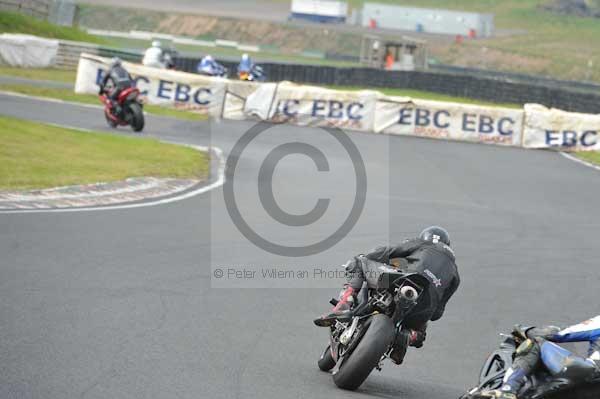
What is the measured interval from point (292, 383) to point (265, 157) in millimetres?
14802

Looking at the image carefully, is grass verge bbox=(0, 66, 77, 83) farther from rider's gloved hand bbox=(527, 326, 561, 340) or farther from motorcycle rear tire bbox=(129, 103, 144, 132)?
rider's gloved hand bbox=(527, 326, 561, 340)

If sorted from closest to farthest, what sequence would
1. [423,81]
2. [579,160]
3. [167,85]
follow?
[579,160] < [167,85] < [423,81]

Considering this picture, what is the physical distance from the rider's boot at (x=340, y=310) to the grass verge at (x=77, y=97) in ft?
69.6

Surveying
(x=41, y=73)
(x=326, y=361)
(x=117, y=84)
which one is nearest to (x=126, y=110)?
(x=117, y=84)

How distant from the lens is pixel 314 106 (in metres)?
30.1

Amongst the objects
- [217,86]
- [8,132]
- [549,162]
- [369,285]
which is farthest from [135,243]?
[217,86]

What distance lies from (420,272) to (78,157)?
12.0 meters

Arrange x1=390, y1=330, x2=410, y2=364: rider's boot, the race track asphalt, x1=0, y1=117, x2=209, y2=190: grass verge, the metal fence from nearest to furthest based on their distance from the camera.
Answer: the race track asphalt < x1=390, y1=330, x2=410, y2=364: rider's boot < x1=0, y1=117, x2=209, y2=190: grass verge < the metal fence

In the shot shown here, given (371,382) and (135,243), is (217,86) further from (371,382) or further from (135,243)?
(371,382)

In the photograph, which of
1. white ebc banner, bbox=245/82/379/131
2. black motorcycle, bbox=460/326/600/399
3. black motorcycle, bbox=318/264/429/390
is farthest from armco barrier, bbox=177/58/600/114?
black motorcycle, bbox=460/326/600/399

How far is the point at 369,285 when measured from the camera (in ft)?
26.5

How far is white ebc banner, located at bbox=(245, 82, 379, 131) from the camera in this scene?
30.1 m

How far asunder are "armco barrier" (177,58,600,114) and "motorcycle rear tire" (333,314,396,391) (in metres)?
29.9

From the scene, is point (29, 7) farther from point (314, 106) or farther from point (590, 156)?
point (590, 156)
